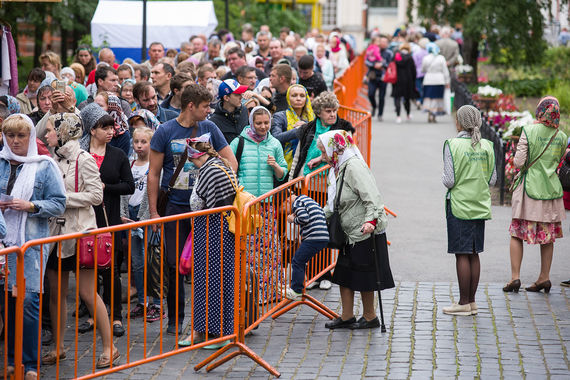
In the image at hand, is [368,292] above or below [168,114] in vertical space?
below

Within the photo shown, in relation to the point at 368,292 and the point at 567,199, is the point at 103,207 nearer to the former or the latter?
the point at 368,292

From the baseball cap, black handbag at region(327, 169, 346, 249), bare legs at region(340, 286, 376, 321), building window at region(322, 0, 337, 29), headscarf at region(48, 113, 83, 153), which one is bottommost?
bare legs at region(340, 286, 376, 321)

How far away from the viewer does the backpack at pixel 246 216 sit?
22.8ft

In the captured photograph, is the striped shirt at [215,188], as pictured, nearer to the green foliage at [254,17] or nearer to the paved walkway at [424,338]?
the paved walkway at [424,338]

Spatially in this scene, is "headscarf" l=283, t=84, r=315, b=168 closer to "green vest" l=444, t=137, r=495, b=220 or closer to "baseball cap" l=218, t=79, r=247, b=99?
"baseball cap" l=218, t=79, r=247, b=99

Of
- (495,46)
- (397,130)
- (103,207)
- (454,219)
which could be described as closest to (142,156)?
(103,207)

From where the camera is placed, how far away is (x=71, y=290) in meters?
9.36

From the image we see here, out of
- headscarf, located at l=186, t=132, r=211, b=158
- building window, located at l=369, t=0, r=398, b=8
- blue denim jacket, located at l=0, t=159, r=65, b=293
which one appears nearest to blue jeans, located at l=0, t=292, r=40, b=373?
blue denim jacket, located at l=0, t=159, r=65, b=293

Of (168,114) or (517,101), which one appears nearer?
(168,114)

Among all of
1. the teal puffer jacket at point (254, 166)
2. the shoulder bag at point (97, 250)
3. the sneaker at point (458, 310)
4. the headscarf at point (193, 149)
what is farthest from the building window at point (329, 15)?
the shoulder bag at point (97, 250)

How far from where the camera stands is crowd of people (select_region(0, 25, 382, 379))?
22.2ft

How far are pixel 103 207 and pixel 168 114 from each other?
2.52 m

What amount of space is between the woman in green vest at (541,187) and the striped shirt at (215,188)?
327 cm

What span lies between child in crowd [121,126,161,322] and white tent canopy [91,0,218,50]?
14288 millimetres
